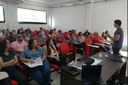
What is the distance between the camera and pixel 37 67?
241 cm

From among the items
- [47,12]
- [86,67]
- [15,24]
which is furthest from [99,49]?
[47,12]

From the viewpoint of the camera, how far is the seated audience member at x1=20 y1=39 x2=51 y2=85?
2304 millimetres

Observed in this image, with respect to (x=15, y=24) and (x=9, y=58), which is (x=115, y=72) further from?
(x=15, y=24)

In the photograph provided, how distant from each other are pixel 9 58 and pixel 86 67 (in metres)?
1.42

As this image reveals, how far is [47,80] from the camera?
2.46 m

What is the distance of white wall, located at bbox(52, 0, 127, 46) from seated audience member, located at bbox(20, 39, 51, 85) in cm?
550

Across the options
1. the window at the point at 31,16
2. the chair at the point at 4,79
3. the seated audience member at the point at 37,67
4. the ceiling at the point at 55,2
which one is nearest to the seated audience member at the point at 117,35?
the seated audience member at the point at 37,67

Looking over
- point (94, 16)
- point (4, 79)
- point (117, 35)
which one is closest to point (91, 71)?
point (4, 79)

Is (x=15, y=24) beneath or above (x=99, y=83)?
above

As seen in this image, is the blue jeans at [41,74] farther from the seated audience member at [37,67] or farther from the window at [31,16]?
the window at [31,16]

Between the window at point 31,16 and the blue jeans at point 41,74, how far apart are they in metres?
6.36

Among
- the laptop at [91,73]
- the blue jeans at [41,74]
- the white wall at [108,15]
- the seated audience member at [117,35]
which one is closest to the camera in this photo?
the laptop at [91,73]

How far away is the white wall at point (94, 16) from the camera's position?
666cm

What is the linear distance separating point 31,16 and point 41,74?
706 centimetres
